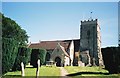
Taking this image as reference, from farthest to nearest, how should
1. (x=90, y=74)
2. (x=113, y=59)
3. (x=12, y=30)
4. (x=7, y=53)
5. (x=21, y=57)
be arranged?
(x=12, y=30) → (x=21, y=57) → (x=113, y=59) → (x=90, y=74) → (x=7, y=53)

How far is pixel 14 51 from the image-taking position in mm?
29141

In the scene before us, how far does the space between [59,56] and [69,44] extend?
290 inches

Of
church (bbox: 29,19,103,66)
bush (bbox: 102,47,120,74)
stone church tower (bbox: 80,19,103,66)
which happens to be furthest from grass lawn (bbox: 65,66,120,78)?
stone church tower (bbox: 80,19,103,66)

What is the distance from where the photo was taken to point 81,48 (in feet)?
239

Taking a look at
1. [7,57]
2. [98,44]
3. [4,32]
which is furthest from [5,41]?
[98,44]

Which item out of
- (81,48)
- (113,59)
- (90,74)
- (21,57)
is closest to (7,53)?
(21,57)

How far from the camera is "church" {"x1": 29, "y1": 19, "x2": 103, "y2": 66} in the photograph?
208ft

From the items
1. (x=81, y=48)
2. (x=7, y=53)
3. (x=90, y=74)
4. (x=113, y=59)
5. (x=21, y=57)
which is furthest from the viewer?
(x=81, y=48)

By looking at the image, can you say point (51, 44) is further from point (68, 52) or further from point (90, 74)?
point (90, 74)

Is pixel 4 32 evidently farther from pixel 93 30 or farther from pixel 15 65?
pixel 93 30

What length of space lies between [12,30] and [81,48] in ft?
85.0

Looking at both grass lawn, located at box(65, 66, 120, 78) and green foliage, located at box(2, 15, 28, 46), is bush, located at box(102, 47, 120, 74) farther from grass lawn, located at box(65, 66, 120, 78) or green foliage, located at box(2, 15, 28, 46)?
green foliage, located at box(2, 15, 28, 46)

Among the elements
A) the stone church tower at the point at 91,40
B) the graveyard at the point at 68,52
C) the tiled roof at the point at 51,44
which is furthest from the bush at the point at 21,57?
the stone church tower at the point at 91,40

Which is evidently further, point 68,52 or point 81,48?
point 81,48
